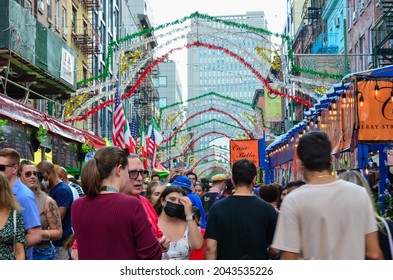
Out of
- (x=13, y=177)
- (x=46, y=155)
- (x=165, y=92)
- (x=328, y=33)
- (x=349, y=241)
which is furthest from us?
(x=165, y=92)

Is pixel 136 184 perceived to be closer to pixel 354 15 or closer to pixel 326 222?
pixel 326 222

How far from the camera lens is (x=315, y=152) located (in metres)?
4.69

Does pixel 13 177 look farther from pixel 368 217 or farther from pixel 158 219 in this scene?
pixel 368 217

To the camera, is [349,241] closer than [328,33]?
Yes

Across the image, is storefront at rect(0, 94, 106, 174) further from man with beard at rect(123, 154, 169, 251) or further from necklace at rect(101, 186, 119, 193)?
necklace at rect(101, 186, 119, 193)

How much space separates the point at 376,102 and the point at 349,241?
885 centimetres

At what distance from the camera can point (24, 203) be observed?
6.09 m

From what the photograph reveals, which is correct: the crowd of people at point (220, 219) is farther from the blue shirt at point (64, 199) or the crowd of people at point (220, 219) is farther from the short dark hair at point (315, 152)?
the blue shirt at point (64, 199)

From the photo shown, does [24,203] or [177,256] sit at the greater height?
[24,203]

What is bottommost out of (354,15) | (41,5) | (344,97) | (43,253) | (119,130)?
(43,253)

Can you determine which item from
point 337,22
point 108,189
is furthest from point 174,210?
point 337,22

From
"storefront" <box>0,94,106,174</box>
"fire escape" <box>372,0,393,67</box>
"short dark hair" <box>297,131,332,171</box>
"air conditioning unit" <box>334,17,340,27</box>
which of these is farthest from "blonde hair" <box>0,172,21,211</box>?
"air conditioning unit" <box>334,17,340,27</box>

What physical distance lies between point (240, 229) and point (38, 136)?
31.1 ft
